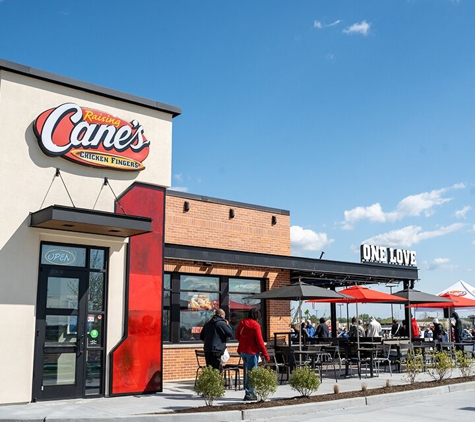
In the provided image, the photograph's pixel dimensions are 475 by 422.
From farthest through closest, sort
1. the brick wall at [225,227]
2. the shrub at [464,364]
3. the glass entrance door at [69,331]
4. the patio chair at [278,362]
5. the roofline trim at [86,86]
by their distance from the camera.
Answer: the brick wall at [225,227] < the shrub at [464,364] < the patio chair at [278,362] < the roofline trim at [86,86] < the glass entrance door at [69,331]

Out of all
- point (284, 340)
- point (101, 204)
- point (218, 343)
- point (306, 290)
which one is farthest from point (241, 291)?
point (101, 204)

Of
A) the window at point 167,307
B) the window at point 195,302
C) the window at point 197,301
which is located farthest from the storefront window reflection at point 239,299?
the window at point 167,307

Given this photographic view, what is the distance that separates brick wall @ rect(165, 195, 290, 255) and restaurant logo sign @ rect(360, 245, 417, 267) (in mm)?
4991

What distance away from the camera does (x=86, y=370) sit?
12312mm

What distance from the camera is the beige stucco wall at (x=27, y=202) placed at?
11.4m

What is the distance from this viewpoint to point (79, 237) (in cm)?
1247

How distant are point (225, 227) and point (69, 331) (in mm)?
7419

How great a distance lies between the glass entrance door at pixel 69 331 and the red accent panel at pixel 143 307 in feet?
1.71

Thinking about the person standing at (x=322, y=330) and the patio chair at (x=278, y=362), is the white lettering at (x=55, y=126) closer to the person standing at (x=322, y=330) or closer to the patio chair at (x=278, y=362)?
the patio chair at (x=278, y=362)

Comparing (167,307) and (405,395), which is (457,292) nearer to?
(405,395)

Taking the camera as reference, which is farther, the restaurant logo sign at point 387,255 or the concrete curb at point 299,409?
the restaurant logo sign at point 387,255

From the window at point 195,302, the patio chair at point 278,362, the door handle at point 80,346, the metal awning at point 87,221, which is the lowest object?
the patio chair at point 278,362

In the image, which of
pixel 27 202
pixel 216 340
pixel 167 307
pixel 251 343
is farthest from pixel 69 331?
pixel 167 307

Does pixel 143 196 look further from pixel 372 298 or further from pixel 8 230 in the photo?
pixel 372 298
